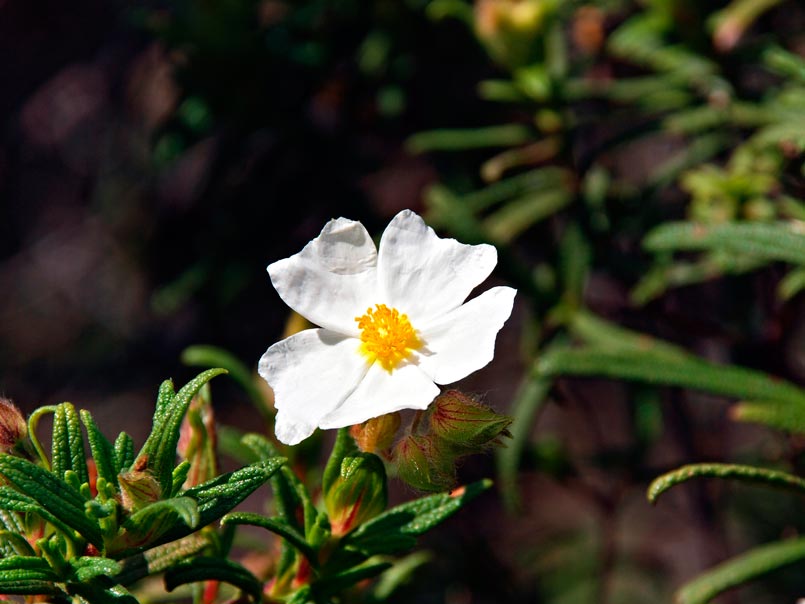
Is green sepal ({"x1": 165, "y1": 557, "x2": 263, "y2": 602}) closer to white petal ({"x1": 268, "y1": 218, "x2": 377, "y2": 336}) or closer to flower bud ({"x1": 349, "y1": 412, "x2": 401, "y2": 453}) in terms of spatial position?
flower bud ({"x1": 349, "y1": 412, "x2": 401, "y2": 453})

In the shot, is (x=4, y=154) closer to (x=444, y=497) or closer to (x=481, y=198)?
(x=481, y=198)

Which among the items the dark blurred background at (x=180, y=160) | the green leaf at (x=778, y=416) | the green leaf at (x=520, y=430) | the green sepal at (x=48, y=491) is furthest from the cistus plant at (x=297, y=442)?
the dark blurred background at (x=180, y=160)

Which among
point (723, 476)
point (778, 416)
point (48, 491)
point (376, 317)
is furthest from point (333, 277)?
point (778, 416)

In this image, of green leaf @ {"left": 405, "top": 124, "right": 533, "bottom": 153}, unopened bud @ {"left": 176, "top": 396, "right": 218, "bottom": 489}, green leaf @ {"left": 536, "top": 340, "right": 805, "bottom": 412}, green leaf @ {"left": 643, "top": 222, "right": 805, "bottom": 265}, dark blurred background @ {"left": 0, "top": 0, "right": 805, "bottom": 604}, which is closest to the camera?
unopened bud @ {"left": 176, "top": 396, "right": 218, "bottom": 489}

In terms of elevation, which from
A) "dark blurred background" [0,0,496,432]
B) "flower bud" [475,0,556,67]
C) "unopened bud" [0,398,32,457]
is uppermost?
"dark blurred background" [0,0,496,432]

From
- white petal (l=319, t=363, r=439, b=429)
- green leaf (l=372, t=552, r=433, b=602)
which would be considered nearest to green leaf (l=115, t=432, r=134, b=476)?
white petal (l=319, t=363, r=439, b=429)

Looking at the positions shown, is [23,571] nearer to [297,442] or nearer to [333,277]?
[297,442]
